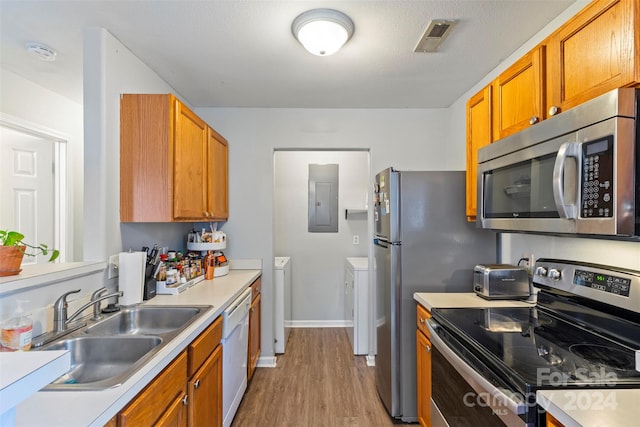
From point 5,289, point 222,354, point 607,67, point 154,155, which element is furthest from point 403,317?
point 5,289

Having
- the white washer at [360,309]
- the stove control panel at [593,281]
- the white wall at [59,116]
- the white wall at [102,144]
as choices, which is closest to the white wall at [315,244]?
the white washer at [360,309]

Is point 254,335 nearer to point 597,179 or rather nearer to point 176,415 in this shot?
point 176,415

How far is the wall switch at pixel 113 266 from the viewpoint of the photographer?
1719 mm

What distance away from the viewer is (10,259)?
1.26m

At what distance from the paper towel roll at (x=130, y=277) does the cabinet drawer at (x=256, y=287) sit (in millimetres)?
992

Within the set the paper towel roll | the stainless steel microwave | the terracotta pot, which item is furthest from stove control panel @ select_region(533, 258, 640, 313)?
the terracotta pot

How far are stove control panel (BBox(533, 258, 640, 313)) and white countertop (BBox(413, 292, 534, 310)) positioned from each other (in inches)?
Result: 9.1

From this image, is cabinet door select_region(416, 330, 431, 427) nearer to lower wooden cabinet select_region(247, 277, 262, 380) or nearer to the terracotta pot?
lower wooden cabinet select_region(247, 277, 262, 380)

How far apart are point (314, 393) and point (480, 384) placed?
1730mm

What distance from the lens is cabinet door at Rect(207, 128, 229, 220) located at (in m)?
2.48

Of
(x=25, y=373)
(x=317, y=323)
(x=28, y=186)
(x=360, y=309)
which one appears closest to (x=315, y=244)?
(x=317, y=323)

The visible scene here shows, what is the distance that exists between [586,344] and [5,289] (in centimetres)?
219

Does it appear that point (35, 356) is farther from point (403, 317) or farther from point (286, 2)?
point (403, 317)

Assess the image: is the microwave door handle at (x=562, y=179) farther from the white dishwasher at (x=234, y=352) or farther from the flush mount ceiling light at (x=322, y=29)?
the white dishwasher at (x=234, y=352)
